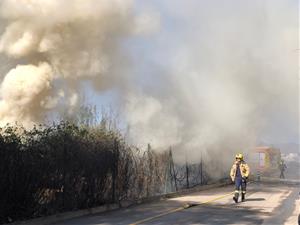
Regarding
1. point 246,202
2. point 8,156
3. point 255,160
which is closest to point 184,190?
point 246,202

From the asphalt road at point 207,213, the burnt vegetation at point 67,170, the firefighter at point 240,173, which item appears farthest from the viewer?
the firefighter at point 240,173

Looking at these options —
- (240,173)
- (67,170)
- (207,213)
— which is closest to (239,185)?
(240,173)

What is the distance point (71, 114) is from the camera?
67.6 feet

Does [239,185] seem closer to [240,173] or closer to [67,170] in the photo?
[240,173]

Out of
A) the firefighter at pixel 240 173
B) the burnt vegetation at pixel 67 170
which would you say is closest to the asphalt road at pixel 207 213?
the firefighter at pixel 240 173

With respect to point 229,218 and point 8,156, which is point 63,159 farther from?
point 229,218

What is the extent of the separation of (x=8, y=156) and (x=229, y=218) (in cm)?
579

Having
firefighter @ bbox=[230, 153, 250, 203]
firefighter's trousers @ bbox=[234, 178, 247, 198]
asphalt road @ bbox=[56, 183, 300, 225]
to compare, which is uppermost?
firefighter @ bbox=[230, 153, 250, 203]

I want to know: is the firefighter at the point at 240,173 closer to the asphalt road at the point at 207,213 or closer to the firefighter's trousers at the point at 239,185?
the firefighter's trousers at the point at 239,185

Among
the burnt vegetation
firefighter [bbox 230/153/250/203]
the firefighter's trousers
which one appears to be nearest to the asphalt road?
the firefighter's trousers

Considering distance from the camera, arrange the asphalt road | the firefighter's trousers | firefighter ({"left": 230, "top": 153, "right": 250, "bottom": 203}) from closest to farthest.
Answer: the asphalt road, the firefighter's trousers, firefighter ({"left": 230, "top": 153, "right": 250, "bottom": 203})

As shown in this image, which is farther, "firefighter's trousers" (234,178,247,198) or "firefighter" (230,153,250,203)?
"firefighter" (230,153,250,203)

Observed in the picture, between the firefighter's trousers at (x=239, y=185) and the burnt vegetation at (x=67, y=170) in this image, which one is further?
the firefighter's trousers at (x=239, y=185)

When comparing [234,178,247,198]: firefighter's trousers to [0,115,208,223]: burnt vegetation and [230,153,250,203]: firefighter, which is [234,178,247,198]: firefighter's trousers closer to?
[230,153,250,203]: firefighter
